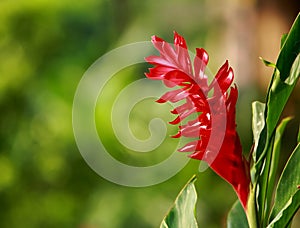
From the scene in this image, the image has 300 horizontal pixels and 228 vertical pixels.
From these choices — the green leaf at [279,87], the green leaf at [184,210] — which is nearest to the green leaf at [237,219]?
the green leaf at [184,210]

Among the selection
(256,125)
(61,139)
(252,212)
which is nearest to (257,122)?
(256,125)

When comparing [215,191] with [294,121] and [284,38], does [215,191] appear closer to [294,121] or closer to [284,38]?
[294,121]

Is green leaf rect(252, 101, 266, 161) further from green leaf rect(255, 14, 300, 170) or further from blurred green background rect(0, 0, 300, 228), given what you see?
blurred green background rect(0, 0, 300, 228)

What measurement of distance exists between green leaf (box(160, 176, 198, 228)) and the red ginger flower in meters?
0.13

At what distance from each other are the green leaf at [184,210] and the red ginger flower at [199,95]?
13 cm

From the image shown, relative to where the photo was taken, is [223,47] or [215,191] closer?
[215,191]

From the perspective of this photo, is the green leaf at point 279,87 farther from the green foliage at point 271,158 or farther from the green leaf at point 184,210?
the green leaf at point 184,210

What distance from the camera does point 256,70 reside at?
130 inches

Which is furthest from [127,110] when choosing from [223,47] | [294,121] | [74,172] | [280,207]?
[280,207]

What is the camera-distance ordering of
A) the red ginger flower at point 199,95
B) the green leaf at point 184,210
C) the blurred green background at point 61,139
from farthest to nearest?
1. the blurred green background at point 61,139
2. the green leaf at point 184,210
3. the red ginger flower at point 199,95

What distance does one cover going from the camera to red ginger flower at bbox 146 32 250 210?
2.57 feet

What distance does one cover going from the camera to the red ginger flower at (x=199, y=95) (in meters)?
0.78

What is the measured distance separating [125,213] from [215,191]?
37 centimetres

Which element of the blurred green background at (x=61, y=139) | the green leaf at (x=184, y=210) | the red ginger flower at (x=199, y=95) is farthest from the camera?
the blurred green background at (x=61, y=139)
